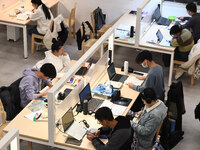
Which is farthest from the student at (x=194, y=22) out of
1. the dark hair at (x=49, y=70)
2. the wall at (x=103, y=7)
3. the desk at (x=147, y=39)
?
the dark hair at (x=49, y=70)

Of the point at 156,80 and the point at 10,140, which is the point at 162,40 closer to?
the point at 156,80

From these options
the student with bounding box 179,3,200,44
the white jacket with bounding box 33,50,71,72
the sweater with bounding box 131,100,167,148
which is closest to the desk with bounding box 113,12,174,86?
the student with bounding box 179,3,200,44

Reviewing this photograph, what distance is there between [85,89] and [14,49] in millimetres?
3532

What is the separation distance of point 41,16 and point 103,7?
64.6 inches

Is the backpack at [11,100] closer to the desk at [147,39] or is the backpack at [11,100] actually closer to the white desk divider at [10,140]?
the white desk divider at [10,140]

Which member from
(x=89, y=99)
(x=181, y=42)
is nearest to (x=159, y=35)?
(x=181, y=42)

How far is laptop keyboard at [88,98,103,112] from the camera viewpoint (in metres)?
5.06

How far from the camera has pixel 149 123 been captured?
464 centimetres

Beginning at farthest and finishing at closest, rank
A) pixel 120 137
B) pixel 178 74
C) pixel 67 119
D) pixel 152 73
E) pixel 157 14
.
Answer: pixel 157 14, pixel 178 74, pixel 152 73, pixel 67 119, pixel 120 137

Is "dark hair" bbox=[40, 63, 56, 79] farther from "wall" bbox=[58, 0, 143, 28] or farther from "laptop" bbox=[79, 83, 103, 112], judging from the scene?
"wall" bbox=[58, 0, 143, 28]

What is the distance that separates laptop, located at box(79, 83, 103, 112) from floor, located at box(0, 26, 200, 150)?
881 millimetres

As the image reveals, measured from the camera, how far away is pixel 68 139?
14.8 feet

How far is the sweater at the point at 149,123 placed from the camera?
4.63 metres

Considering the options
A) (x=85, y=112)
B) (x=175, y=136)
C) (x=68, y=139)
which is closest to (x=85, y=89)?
(x=85, y=112)
